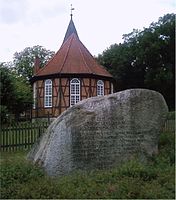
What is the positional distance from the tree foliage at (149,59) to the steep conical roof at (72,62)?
9119mm

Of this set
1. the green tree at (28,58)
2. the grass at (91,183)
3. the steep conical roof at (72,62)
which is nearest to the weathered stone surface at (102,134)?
the grass at (91,183)

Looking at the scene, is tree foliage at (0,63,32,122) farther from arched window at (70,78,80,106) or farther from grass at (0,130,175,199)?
grass at (0,130,175,199)

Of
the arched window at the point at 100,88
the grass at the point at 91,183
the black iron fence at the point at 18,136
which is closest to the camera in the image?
the grass at the point at 91,183

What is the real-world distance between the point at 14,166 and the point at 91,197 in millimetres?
1787

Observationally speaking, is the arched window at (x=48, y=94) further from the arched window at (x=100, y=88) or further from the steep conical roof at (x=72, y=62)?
the arched window at (x=100, y=88)

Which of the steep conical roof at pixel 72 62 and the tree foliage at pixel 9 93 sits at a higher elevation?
the steep conical roof at pixel 72 62

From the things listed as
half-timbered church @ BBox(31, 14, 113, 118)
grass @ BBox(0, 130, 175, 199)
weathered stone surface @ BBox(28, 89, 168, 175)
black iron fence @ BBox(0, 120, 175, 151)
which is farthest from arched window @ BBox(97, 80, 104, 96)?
grass @ BBox(0, 130, 175, 199)

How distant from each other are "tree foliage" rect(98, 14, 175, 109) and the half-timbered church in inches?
341

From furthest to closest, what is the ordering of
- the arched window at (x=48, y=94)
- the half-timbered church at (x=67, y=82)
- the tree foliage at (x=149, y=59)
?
the tree foliage at (x=149, y=59)
the arched window at (x=48, y=94)
the half-timbered church at (x=67, y=82)

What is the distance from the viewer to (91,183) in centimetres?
693

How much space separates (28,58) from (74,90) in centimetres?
2772

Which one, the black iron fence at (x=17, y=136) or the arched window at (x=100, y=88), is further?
the arched window at (x=100, y=88)

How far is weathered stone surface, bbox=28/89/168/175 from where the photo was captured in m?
8.23

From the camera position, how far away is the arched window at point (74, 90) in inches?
1383
